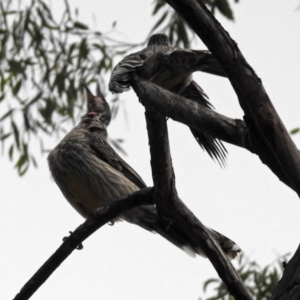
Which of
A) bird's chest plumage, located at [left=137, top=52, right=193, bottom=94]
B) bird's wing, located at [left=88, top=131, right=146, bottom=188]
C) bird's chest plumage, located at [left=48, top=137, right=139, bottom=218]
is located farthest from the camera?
bird's wing, located at [left=88, top=131, right=146, bottom=188]

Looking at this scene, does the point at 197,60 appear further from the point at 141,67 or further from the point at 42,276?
the point at 42,276

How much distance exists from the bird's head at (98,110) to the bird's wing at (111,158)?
1.26 ft

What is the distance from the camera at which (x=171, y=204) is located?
11.2 ft

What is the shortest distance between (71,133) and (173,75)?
7.57 feet

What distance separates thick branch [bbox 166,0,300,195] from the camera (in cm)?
268

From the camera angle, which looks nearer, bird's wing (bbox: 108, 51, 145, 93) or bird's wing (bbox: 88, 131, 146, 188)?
bird's wing (bbox: 108, 51, 145, 93)

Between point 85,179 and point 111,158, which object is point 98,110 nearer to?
point 111,158

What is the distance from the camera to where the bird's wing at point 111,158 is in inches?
213

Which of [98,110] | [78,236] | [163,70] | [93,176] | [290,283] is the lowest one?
[290,283]

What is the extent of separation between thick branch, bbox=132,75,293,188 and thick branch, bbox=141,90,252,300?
85mm

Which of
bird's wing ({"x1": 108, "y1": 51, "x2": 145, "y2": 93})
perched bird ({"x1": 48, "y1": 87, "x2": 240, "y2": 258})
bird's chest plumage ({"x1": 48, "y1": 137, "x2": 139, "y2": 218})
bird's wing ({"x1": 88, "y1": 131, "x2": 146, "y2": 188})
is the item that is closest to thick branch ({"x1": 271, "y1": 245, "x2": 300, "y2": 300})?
bird's wing ({"x1": 108, "y1": 51, "x2": 145, "y2": 93})

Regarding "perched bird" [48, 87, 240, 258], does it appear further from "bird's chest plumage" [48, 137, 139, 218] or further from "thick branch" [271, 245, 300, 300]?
"thick branch" [271, 245, 300, 300]

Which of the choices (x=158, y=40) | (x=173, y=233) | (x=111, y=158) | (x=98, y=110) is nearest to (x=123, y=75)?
(x=158, y=40)

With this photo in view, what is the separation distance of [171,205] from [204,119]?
2.07 ft
